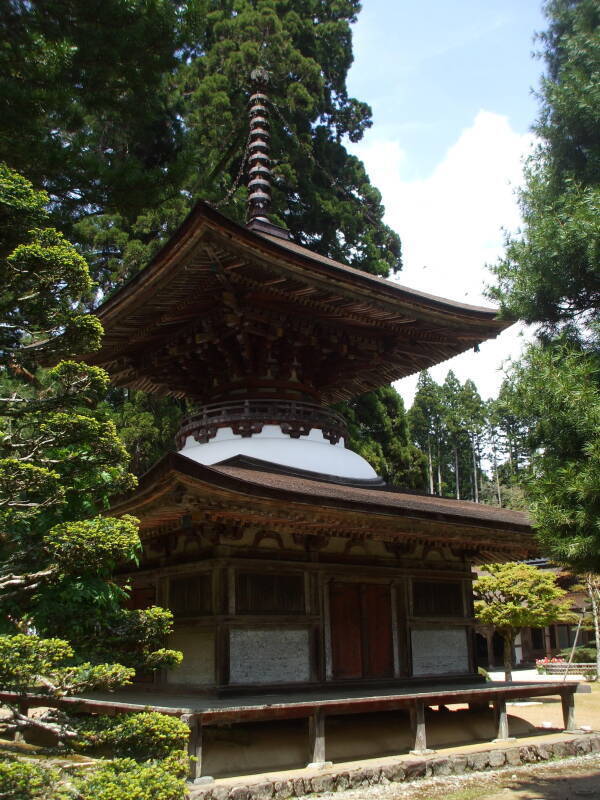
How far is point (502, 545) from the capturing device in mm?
11539

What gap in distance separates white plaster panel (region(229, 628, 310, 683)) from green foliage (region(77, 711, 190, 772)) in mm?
3621

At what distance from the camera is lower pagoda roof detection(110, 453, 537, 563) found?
8.10 metres

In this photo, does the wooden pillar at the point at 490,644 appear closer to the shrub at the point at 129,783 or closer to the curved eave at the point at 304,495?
the curved eave at the point at 304,495

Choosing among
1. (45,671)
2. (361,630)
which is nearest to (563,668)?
(361,630)

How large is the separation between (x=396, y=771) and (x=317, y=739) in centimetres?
105

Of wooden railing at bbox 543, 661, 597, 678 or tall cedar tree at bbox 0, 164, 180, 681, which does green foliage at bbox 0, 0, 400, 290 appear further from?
wooden railing at bbox 543, 661, 597, 678

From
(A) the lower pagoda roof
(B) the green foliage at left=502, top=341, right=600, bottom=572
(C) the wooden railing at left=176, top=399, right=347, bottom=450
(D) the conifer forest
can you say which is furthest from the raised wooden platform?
(C) the wooden railing at left=176, top=399, right=347, bottom=450

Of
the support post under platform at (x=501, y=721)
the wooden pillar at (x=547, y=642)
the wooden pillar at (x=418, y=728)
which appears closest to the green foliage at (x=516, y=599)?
the support post under platform at (x=501, y=721)

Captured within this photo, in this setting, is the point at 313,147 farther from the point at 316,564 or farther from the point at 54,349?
the point at 54,349

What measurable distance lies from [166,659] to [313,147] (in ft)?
79.0

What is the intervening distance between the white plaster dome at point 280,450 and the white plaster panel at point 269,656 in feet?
8.70

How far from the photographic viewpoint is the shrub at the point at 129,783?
197 inches

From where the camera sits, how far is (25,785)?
194 inches

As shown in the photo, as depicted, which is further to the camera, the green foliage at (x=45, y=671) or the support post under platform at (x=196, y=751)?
the support post under platform at (x=196, y=751)
